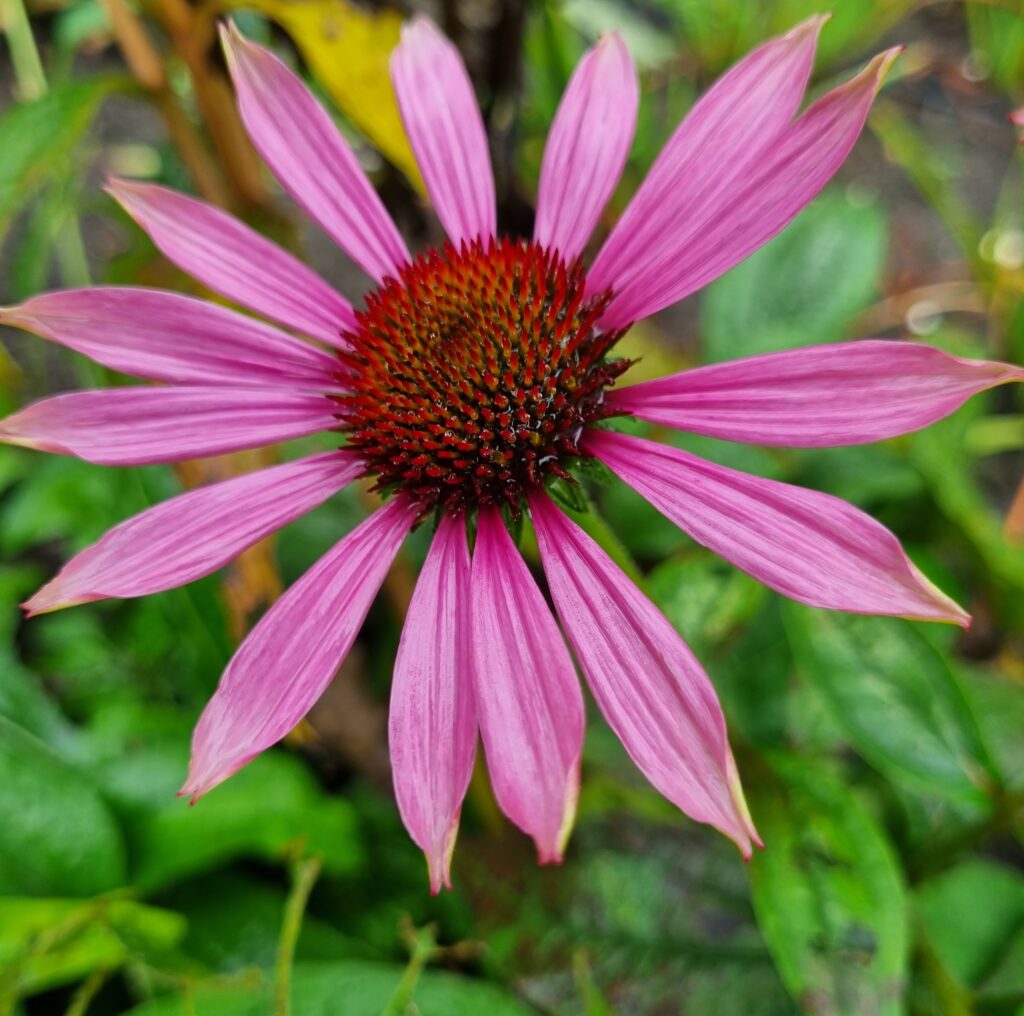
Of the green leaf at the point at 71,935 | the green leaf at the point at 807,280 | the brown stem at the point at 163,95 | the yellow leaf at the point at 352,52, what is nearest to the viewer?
the green leaf at the point at 71,935

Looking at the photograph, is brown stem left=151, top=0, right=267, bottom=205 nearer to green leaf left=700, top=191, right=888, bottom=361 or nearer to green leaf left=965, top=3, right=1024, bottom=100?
green leaf left=700, top=191, right=888, bottom=361

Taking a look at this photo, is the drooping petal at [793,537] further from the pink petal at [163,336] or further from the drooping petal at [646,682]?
the pink petal at [163,336]

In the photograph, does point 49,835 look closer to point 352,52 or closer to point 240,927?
point 240,927

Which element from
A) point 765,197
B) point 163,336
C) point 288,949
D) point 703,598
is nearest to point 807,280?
point 703,598

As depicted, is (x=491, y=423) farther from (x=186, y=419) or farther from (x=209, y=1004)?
(x=209, y=1004)

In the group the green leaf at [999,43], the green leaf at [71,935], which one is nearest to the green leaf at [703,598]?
the green leaf at [71,935]

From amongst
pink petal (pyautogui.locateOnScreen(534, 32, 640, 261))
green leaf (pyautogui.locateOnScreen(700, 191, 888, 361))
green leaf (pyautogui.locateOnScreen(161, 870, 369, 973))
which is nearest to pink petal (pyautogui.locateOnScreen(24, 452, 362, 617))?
pink petal (pyautogui.locateOnScreen(534, 32, 640, 261))

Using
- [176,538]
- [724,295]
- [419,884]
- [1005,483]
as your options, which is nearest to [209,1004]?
[419,884]
